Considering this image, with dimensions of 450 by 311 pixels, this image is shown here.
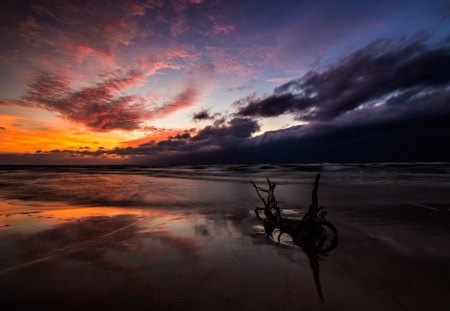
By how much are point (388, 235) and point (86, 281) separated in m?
8.24

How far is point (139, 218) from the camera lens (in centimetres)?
1057

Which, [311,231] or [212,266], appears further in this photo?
[311,231]

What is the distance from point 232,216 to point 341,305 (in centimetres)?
693

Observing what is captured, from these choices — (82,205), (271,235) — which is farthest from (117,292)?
(82,205)

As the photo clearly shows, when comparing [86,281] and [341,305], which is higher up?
[86,281]

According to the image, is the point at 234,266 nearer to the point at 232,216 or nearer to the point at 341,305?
the point at 341,305

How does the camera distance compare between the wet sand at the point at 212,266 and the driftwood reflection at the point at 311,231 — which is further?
the driftwood reflection at the point at 311,231

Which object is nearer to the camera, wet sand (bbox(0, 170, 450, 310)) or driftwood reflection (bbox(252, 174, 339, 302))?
wet sand (bbox(0, 170, 450, 310))

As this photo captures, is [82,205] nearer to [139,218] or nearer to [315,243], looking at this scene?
[139,218]

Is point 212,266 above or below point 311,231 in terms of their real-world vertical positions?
below

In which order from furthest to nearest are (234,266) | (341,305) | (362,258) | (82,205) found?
(82,205) < (362,258) < (234,266) < (341,305)

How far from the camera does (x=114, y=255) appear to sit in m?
6.11

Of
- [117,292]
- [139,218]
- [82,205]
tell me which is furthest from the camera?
[82,205]

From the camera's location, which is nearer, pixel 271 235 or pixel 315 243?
pixel 315 243
